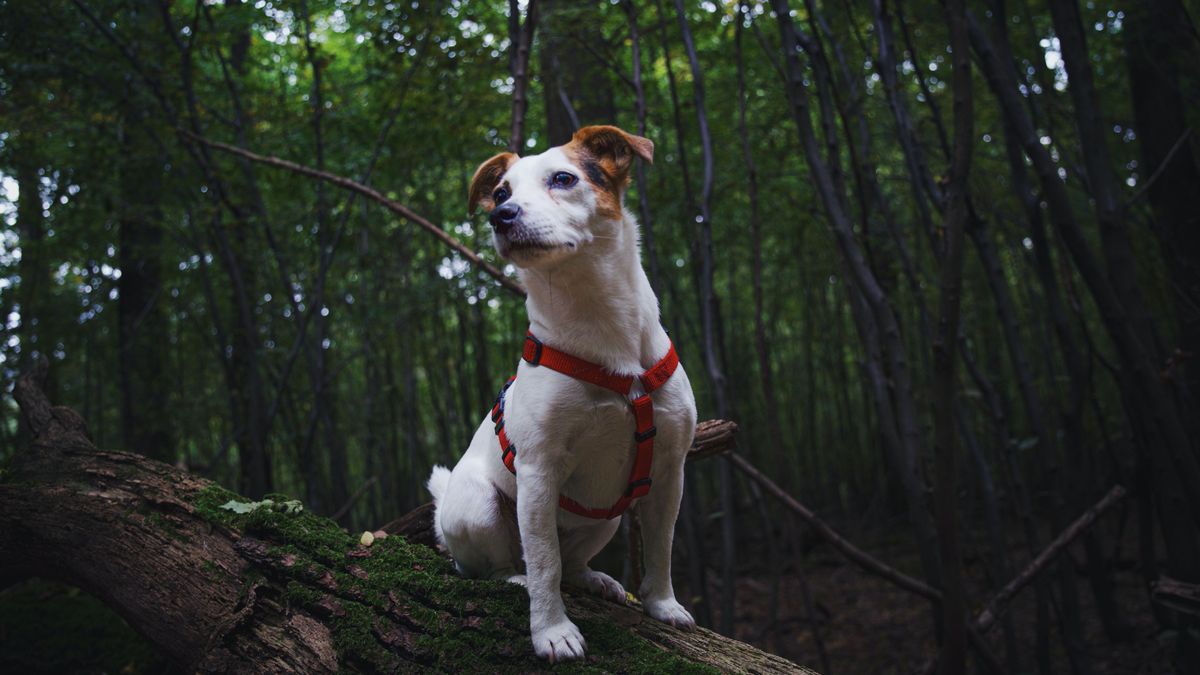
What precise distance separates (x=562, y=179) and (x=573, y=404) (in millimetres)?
582

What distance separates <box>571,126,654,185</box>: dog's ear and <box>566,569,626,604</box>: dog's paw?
1180 millimetres

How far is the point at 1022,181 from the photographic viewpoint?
11.2 feet

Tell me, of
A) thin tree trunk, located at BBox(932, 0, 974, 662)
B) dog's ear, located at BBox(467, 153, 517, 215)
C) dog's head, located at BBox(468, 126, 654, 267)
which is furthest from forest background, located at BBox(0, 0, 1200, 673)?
dog's head, located at BBox(468, 126, 654, 267)

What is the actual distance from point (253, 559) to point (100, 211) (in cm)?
547

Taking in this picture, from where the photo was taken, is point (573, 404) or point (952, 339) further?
point (952, 339)

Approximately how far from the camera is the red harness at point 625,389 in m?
1.97

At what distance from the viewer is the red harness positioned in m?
1.97

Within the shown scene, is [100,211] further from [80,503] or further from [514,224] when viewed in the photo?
[514,224]

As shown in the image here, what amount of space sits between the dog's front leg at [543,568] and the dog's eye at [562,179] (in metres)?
0.73

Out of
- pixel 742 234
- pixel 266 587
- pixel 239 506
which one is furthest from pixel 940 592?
pixel 742 234

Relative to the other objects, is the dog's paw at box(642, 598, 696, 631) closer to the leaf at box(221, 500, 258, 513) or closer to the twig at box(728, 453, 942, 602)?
the twig at box(728, 453, 942, 602)

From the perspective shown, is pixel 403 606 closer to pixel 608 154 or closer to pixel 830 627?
pixel 608 154

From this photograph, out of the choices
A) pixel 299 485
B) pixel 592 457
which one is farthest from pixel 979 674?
pixel 299 485

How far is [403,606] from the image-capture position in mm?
1984
